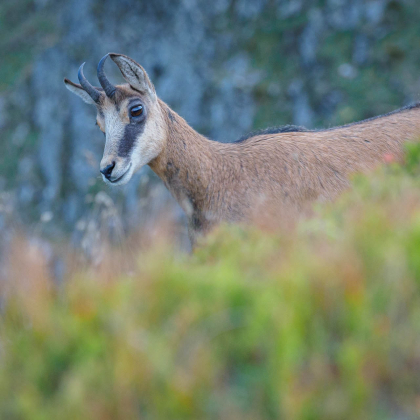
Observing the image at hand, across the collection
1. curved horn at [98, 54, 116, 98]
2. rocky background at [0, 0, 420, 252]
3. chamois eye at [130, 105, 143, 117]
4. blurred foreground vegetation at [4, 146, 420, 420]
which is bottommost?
blurred foreground vegetation at [4, 146, 420, 420]

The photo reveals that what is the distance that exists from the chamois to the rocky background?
792 inches

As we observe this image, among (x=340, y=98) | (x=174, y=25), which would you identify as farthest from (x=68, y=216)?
(x=340, y=98)

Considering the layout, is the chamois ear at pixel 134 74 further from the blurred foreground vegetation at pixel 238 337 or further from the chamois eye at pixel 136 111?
the blurred foreground vegetation at pixel 238 337

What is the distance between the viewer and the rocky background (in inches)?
1198

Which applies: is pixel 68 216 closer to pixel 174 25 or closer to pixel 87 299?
pixel 174 25

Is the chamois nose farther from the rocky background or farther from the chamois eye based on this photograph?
the rocky background

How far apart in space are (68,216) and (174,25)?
15947 mm

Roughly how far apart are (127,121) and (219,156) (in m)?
1.51

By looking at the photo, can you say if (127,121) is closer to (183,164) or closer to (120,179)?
(120,179)

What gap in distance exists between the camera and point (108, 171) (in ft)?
24.0

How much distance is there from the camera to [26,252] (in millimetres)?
4301

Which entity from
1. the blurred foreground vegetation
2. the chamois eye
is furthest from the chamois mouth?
the blurred foreground vegetation

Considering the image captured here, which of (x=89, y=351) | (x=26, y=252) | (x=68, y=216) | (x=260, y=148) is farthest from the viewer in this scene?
(x=68, y=216)

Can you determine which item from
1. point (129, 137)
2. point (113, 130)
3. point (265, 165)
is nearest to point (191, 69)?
point (113, 130)
